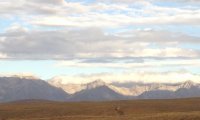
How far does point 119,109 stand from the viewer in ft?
492

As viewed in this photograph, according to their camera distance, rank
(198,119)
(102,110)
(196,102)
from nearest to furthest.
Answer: (198,119) → (102,110) → (196,102)

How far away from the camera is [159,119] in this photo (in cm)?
8525

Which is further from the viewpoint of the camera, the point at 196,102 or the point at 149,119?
the point at 196,102

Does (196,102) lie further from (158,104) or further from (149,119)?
(149,119)

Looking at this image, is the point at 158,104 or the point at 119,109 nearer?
the point at 119,109

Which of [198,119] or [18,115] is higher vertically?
[198,119]

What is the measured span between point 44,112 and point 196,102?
207 ft

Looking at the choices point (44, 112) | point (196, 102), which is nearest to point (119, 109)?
point (44, 112)

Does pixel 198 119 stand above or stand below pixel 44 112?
above

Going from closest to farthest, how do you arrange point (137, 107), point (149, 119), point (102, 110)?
point (149, 119)
point (102, 110)
point (137, 107)

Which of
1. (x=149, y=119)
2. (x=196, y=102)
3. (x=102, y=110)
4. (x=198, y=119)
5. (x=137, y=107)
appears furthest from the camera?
(x=196, y=102)

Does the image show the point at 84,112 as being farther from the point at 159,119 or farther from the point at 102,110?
the point at 159,119

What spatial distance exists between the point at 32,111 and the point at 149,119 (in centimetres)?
7540

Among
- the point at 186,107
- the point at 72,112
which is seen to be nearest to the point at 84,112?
the point at 72,112
